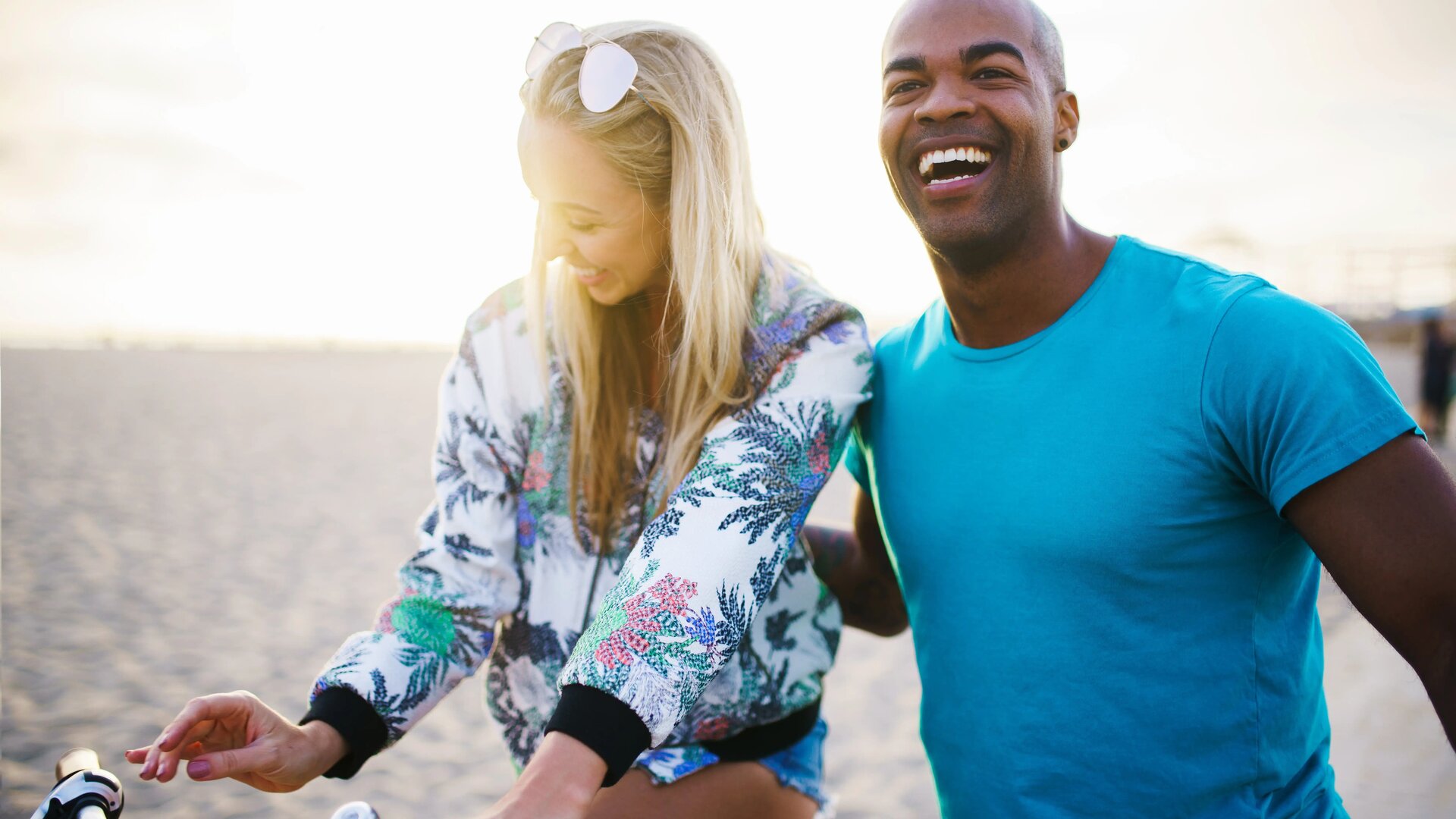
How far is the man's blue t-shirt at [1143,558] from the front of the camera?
1566 millimetres

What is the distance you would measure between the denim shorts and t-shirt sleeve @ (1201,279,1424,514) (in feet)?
3.35

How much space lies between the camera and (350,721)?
1.70 metres

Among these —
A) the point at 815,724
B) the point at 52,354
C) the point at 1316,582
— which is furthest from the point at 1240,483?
the point at 52,354

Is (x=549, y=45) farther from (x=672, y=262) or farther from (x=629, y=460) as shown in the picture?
(x=629, y=460)

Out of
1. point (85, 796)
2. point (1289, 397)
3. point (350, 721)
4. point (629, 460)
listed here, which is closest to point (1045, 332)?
point (1289, 397)

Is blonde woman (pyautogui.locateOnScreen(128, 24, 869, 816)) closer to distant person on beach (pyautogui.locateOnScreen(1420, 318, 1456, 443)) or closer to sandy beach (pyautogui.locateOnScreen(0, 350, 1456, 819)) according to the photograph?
sandy beach (pyautogui.locateOnScreen(0, 350, 1456, 819))

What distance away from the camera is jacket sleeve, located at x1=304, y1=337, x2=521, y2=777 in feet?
5.67

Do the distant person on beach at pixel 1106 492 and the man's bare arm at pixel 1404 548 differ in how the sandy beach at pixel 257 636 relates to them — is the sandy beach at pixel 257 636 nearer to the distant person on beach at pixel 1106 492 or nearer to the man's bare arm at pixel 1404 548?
the distant person on beach at pixel 1106 492

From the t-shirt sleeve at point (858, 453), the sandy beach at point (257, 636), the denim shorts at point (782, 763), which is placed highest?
the t-shirt sleeve at point (858, 453)

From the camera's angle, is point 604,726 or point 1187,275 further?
point 1187,275

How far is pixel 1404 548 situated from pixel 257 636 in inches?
300

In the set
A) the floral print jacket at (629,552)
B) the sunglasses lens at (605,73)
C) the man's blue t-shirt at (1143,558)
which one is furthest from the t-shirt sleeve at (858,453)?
the sunglasses lens at (605,73)

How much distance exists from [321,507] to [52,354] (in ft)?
116

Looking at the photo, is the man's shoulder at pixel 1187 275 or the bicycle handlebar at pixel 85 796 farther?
the man's shoulder at pixel 1187 275
